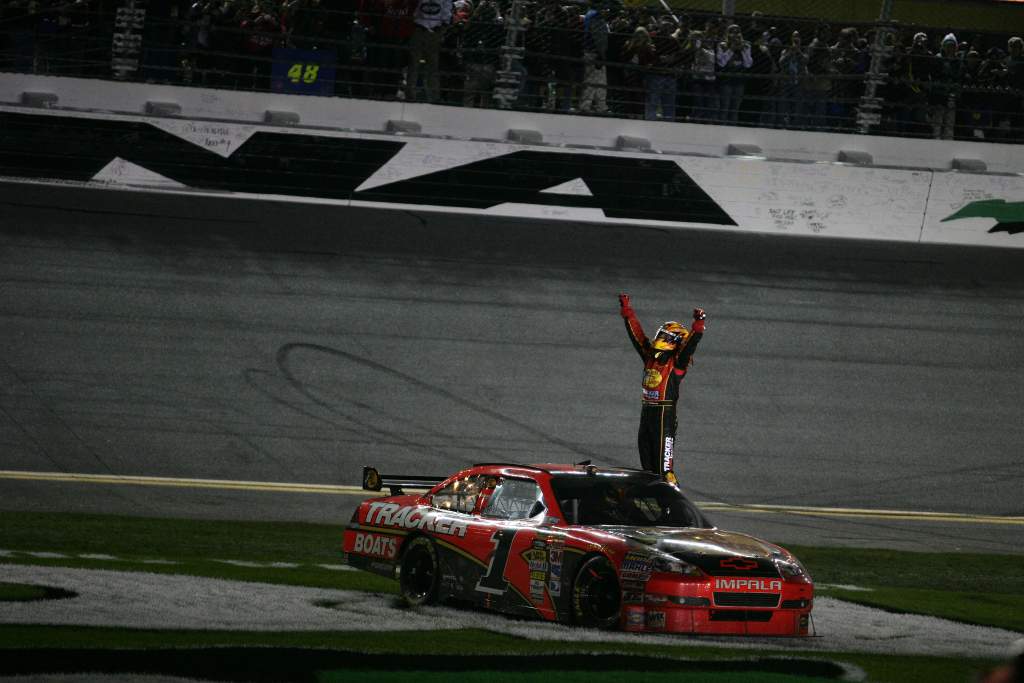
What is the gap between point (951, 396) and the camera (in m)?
15.4

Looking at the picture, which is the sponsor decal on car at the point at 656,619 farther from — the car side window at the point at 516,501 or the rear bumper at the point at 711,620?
the car side window at the point at 516,501

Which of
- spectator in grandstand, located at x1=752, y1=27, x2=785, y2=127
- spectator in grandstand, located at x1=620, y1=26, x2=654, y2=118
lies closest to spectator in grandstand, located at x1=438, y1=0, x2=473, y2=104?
spectator in grandstand, located at x1=620, y1=26, x2=654, y2=118

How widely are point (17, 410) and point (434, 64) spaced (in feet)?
23.8

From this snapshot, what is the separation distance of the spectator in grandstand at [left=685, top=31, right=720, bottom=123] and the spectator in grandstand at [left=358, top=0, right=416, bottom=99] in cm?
363

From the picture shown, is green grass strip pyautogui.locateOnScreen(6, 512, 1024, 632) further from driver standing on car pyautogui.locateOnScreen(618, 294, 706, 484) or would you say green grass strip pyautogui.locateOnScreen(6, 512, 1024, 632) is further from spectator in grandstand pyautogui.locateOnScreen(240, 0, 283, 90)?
spectator in grandstand pyautogui.locateOnScreen(240, 0, 283, 90)

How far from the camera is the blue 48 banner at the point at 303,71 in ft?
58.2

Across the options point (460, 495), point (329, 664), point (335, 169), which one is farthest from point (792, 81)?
point (329, 664)

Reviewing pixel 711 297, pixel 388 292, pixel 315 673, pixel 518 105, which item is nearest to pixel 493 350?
pixel 388 292

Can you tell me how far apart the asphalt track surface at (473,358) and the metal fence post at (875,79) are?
1712 mm

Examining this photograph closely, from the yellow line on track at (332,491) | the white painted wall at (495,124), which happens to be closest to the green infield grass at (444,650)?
the yellow line on track at (332,491)

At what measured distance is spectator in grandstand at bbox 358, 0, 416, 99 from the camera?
58.3ft

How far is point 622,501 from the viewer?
822 cm

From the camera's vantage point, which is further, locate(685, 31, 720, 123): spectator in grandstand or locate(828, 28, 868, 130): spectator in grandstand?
locate(828, 28, 868, 130): spectator in grandstand

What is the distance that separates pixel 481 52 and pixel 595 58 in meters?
1.46
